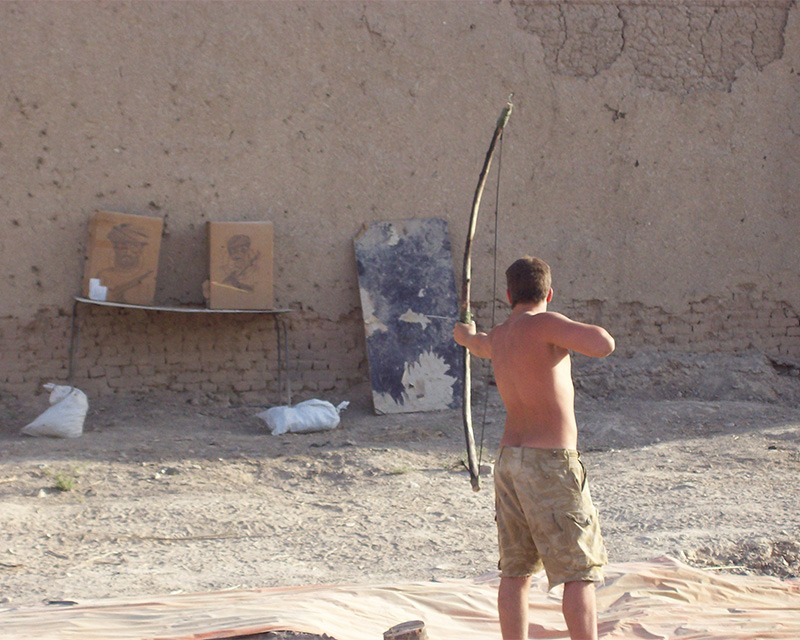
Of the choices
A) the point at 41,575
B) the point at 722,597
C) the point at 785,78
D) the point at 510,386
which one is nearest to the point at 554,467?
the point at 510,386

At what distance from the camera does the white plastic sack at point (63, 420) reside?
6430mm

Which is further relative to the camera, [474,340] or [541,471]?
[474,340]

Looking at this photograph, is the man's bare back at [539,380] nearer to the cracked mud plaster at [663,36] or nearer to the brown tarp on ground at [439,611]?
the brown tarp on ground at [439,611]

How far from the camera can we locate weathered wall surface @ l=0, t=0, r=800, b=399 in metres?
7.23

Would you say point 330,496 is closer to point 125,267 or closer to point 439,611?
point 439,611

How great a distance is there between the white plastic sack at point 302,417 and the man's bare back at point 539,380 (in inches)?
168

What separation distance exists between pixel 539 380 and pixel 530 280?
0.35 meters

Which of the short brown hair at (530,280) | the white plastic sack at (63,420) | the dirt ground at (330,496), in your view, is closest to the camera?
the short brown hair at (530,280)

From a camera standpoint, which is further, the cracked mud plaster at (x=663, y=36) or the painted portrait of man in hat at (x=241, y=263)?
the cracked mud plaster at (x=663, y=36)

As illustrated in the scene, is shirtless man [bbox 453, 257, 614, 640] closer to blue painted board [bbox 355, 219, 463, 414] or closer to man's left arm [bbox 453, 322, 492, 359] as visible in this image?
man's left arm [bbox 453, 322, 492, 359]

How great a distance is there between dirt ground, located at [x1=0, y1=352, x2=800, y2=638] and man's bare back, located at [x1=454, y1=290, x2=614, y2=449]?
1.42 m

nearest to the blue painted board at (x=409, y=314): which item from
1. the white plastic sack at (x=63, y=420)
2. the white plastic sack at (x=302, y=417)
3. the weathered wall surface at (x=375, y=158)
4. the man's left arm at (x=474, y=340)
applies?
the weathered wall surface at (x=375, y=158)

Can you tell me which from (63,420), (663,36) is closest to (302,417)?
(63,420)

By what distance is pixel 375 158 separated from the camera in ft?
25.9
